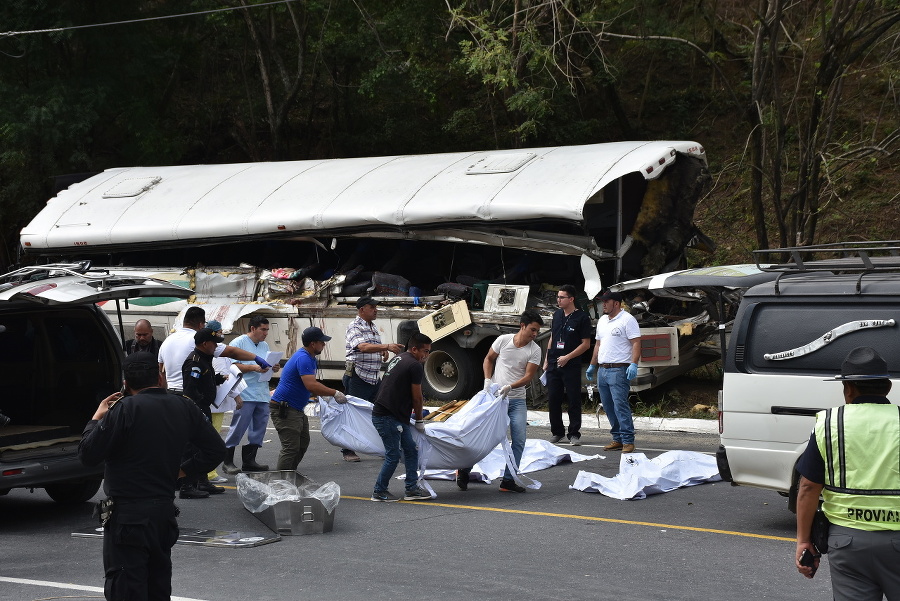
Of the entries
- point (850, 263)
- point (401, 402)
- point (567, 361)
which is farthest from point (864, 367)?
point (567, 361)

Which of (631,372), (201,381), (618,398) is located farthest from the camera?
(618,398)

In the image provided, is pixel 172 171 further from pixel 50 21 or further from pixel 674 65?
pixel 674 65

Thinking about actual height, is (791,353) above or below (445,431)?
above

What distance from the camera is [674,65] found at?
1036 inches

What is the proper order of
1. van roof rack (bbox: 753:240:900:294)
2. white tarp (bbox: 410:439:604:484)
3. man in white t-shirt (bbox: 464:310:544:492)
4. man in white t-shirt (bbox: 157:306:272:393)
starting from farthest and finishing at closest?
white tarp (bbox: 410:439:604:484), man in white t-shirt (bbox: 157:306:272:393), man in white t-shirt (bbox: 464:310:544:492), van roof rack (bbox: 753:240:900:294)

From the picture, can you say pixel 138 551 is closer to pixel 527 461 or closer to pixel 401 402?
pixel 401 402

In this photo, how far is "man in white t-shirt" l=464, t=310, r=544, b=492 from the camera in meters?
9.45

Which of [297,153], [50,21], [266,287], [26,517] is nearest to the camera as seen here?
[26,517]

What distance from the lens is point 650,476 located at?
9.15m

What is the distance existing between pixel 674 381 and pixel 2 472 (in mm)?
9810

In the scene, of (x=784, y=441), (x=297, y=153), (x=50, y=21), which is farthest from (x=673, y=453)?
(x=297, y=153)

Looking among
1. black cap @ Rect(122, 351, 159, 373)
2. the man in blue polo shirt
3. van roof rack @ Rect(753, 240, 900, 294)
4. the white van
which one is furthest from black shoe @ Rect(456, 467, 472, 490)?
black cap @ Rect(122, 351, 159, 373)

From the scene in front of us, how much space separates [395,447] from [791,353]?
3.38 metres

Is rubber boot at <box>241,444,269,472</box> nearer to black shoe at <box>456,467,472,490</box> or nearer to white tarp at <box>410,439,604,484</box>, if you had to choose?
white tarp at <box>410,439,604,484</box>
